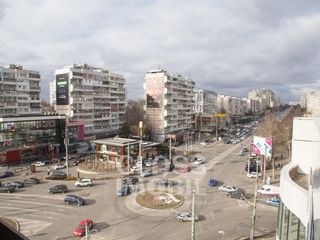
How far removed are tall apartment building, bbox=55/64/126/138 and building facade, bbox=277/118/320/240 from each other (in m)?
64.3

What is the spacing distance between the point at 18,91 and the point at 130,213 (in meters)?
47.9

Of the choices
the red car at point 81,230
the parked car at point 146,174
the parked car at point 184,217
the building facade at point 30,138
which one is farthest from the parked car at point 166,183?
the building facade at point 30,138

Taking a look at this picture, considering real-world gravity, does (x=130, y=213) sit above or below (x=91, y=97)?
below

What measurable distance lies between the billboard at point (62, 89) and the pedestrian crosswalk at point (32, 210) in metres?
38.7

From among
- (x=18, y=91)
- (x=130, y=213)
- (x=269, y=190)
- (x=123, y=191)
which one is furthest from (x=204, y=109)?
(x=130, y=213)

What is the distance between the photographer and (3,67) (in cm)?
6281

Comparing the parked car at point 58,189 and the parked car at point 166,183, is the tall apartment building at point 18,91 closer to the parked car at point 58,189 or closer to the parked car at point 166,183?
the parked car at point 58,189

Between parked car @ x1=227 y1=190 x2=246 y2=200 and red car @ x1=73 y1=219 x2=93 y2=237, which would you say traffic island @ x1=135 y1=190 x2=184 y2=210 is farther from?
red car @ x1=73 y1=219 x2=93 y2=237

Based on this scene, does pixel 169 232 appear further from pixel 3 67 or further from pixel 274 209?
pixel 3 67

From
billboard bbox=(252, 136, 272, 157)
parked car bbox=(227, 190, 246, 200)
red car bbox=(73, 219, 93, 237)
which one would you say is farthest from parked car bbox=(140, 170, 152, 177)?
red car bbox=(73, 219, 93, 237)

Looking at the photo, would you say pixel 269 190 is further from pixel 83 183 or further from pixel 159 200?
pixel 83 183

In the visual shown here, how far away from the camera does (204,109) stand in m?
135

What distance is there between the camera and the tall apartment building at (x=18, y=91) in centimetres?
6238

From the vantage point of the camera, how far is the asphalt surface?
1043 inches
